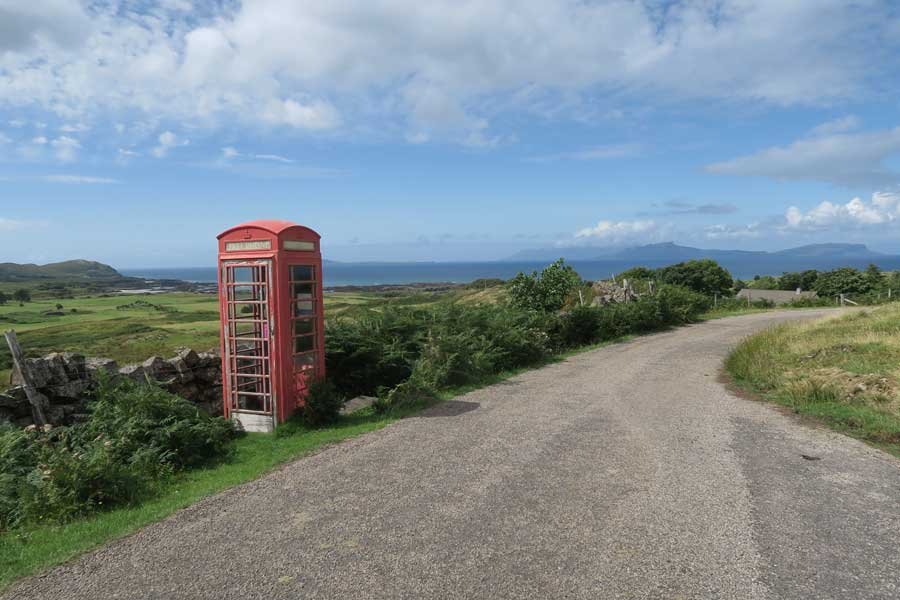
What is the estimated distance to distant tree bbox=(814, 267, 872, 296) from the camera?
5978 cm

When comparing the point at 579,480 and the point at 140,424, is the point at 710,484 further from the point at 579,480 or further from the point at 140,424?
the point at 140,424

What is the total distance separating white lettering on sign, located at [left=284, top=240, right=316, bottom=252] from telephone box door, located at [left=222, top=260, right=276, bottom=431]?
1.23 feet

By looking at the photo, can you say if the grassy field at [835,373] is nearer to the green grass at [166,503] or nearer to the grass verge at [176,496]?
the grass verge at [176,496]

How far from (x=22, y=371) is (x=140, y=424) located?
6.22 ft

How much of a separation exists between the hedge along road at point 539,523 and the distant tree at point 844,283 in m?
62.2

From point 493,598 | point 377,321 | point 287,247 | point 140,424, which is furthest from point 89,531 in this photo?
point 377,321

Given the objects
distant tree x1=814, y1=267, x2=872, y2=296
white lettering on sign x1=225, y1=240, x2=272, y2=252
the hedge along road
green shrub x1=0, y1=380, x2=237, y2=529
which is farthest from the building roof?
green shrub x1=0, y1=380, x2=237, y2=529

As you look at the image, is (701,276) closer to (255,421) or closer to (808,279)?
(808,279)

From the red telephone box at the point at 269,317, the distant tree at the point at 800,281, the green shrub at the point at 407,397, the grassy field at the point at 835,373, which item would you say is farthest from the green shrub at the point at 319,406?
the distant tree at the point at 800,281

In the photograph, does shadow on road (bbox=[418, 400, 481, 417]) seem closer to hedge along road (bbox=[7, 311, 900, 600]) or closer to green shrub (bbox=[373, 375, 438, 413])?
green shrub (bbox=[373, 375, 438, 413])

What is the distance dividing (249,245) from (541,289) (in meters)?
12.4

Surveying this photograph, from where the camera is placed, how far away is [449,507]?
18.4ft

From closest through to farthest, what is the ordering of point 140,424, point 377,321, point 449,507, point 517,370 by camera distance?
point 449,507 < point 140,424 < point 377,321 < point 517,370


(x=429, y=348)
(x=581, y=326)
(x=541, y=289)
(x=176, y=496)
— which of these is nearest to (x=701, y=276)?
(x=541, y=289)
